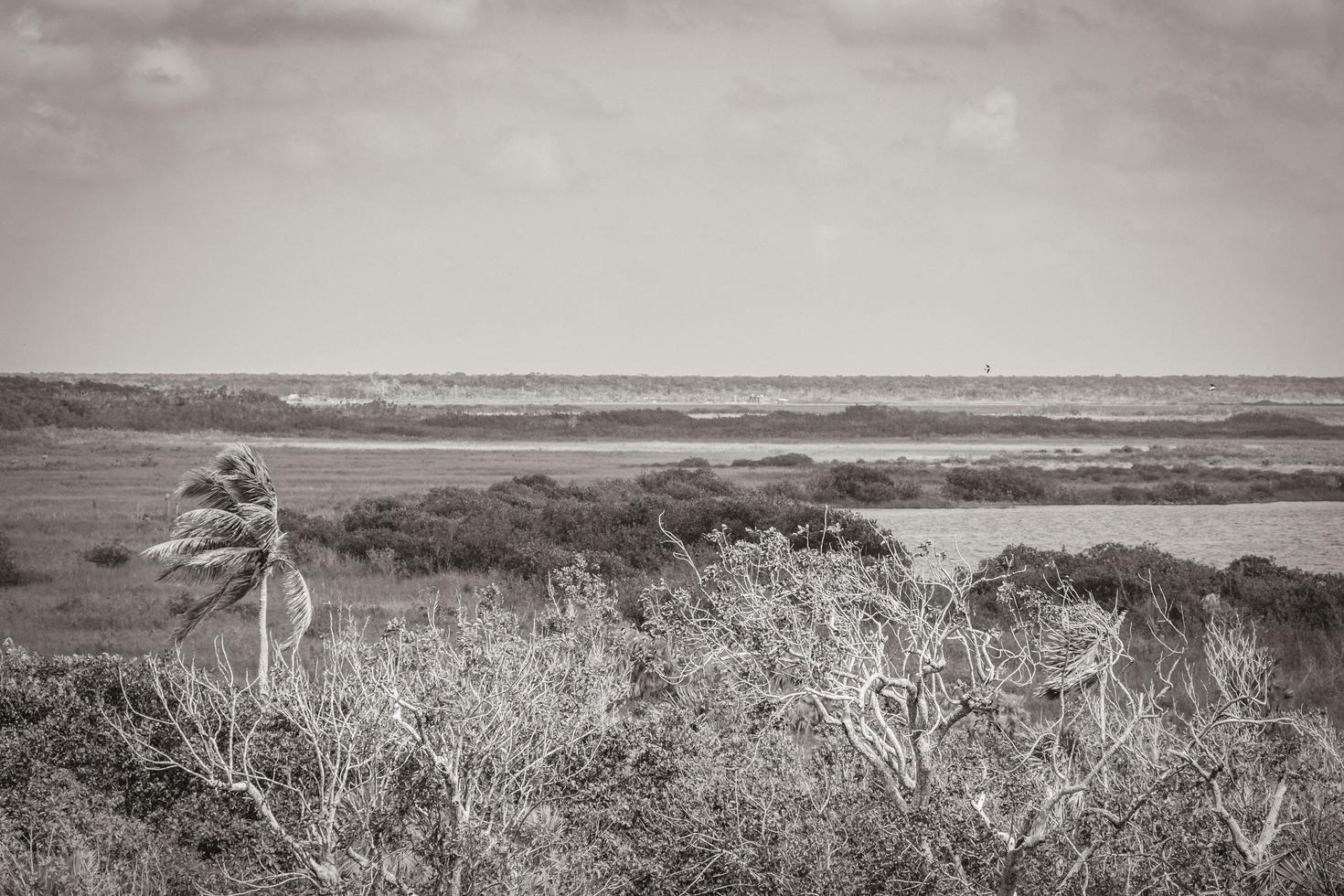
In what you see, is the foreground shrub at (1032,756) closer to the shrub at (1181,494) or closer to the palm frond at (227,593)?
the palm frond at (227,593)

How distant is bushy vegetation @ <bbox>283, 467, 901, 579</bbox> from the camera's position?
32.5 metres

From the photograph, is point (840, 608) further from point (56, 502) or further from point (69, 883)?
point (56, 502)

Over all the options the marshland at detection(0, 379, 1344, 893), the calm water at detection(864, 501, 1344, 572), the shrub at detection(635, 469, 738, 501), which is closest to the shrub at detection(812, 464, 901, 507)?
the calm water at detection(864, 501, 1344, 572)

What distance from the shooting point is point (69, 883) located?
10648mm

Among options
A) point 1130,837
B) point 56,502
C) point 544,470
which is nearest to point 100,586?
point 56,502

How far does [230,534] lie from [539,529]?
17.5 m

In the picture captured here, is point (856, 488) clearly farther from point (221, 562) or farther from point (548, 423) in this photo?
point (548, 423)

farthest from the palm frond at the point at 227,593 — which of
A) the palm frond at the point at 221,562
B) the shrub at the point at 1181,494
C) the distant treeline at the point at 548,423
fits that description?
the distant treeline at the point at 548,423

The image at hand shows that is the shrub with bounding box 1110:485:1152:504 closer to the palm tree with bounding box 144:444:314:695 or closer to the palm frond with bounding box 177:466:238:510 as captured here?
the palm tree with bounding box 144:444:314:695

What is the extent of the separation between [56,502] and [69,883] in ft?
133

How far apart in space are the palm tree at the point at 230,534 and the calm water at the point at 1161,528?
22047 millimetres

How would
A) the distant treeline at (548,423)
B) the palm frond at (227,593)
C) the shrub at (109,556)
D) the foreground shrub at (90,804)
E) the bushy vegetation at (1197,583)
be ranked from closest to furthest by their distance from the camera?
the foreground shrub at (90,804) → the palm frond at (227,593) → the bushy vegetation at (1197,583) → the shrub at (109,556) → the distant treeline at (548,423)

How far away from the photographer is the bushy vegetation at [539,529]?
107ft

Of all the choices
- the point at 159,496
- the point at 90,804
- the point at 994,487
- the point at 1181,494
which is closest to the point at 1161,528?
the point at 994,487
